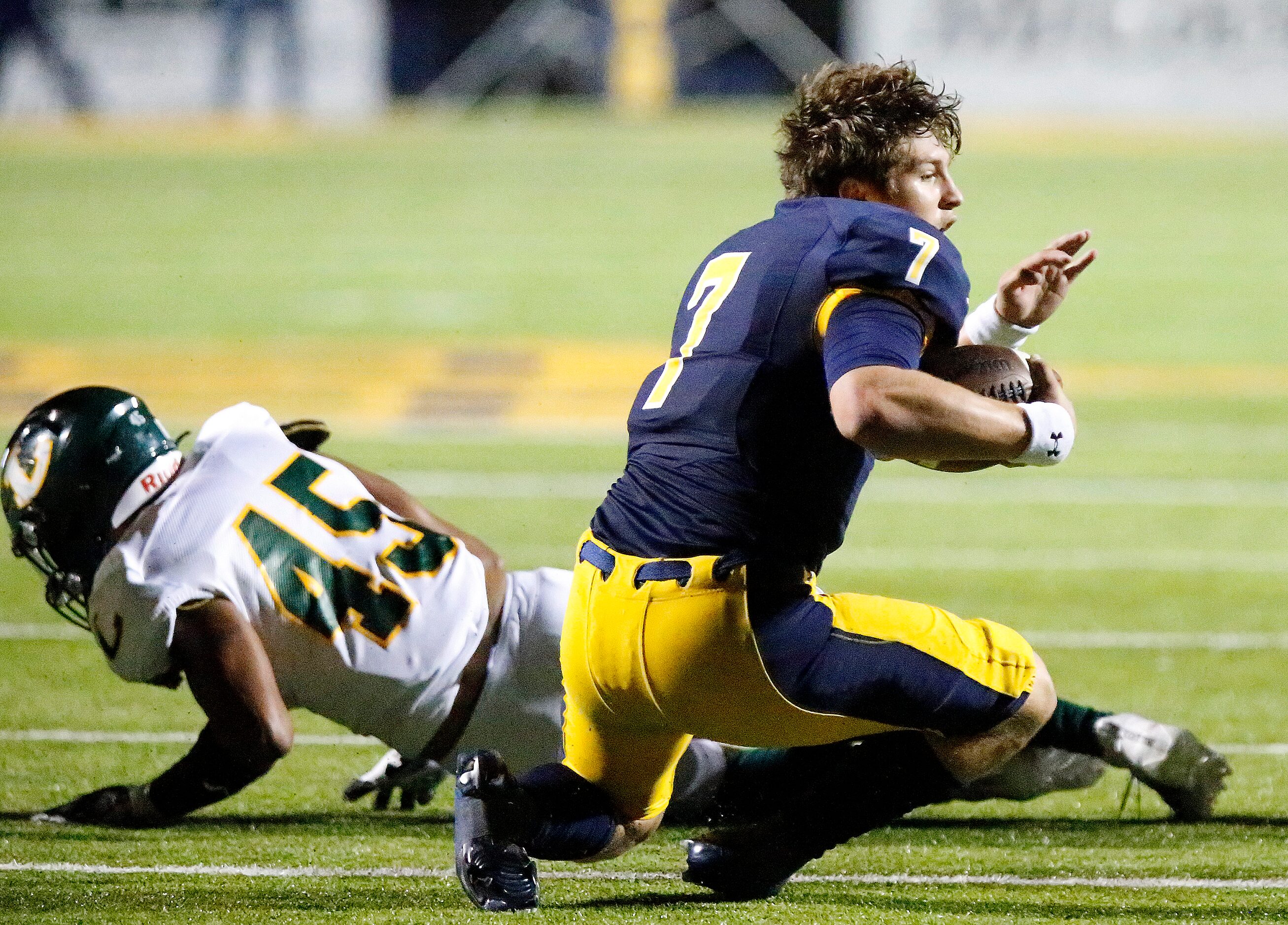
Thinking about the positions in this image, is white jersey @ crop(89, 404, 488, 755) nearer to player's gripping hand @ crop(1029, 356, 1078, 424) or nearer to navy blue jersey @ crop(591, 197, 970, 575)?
navy blue jersey @ crop(591, 197, 970, 575)

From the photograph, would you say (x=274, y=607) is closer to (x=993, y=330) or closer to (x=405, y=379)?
(x=993, y=330)

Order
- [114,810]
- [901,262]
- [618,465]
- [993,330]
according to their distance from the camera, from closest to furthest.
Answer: [901,262], [993,330], [114,810], [618,465]

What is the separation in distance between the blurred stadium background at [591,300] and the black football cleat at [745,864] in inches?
3.8

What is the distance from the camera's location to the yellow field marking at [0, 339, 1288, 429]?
1068cm

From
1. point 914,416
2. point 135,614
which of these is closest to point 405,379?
point 135,614

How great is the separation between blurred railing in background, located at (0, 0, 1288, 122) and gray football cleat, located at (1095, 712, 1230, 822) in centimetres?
2196

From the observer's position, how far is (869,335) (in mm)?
2893

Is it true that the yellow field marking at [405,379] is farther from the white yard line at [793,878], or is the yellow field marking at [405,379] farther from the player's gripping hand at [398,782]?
the white yard line at [793,878]

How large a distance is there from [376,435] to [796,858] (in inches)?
266

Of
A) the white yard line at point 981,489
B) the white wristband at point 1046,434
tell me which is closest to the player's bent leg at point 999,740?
A: the white wristband at point 1046,434

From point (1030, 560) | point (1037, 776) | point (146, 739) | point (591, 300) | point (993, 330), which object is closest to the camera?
point (993, 330)

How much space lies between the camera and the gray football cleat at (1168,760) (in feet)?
12.9

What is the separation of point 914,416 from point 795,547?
393 millimetres

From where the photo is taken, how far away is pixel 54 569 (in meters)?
3.83
